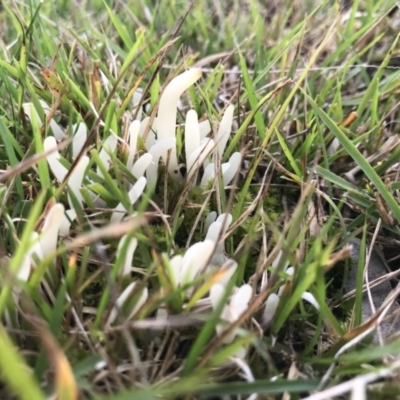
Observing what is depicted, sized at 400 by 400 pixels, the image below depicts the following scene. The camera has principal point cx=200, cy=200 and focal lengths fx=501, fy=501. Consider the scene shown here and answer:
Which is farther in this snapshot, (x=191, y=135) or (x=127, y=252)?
(x=191, y=135)

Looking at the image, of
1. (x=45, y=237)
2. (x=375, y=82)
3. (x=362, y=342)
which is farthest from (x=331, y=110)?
(x=45, y=237)

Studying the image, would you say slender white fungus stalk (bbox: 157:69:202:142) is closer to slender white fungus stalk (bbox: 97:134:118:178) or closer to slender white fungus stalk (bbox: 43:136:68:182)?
slender white fungus stalk (bbox: 97:134:118:178)

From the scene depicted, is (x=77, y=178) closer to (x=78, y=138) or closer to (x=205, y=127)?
(x=78, y=138)

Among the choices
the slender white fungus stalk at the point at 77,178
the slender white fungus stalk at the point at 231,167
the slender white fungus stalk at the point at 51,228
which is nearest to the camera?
the slender white fungus stalk at the point at 51,228

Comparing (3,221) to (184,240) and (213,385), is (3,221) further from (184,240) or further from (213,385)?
(213,385)

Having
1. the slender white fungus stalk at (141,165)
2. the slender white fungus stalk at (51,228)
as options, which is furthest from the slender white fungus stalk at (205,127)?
the slender white fungus stalk at (51,228)

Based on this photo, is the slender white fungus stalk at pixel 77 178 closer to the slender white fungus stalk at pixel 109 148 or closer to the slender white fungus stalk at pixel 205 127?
the slender white fungus stalk at pixel 109 148

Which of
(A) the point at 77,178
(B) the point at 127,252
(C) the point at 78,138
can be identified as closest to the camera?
(B) the point at 127,252

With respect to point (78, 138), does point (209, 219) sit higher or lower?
lower

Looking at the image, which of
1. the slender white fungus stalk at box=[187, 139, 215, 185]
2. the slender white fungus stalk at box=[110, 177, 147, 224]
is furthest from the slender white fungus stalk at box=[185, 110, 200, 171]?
the slender white fungus stalk at box=[110, 177, 147, 224]

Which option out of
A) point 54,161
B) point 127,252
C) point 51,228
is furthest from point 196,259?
point 54,161

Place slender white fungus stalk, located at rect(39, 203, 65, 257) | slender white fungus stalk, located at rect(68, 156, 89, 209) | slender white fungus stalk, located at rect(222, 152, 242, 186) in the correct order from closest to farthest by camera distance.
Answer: slender white fungus stalk, located at rect(39, 203, 65, 257), slender white fungus stalk, located at rect(68, 156, 89, 209), slender white fungus stalk, located at rect(222, 152, 242, 186)
